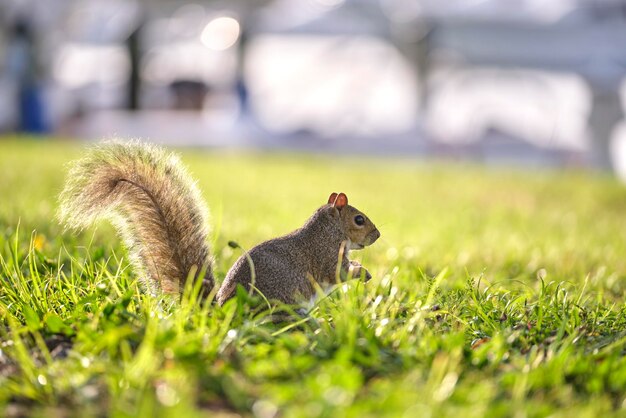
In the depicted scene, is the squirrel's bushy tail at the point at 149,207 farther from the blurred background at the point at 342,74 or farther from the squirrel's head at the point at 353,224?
the blurred background at the point at 342,74

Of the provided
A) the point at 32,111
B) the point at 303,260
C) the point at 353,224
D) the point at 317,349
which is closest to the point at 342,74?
the point at 32,111

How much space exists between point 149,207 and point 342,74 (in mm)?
18673

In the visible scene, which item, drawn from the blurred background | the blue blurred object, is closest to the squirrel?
the blurred background

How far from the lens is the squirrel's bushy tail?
113 inches

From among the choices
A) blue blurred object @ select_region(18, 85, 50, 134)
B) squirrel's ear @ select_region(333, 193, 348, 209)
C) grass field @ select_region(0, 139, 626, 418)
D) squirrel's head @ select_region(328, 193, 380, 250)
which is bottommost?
blue blurred object @ select_region(18, 85, 50, 134)

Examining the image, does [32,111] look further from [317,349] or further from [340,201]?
[317,349]

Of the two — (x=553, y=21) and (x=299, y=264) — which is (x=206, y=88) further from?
(x=299, y=264)

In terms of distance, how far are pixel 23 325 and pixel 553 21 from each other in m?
16.7

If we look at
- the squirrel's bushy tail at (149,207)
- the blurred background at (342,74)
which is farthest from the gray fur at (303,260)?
the blurred background at (342,74)

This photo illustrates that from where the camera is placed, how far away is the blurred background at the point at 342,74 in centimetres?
1816

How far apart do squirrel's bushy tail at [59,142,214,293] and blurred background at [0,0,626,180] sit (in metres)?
13.6

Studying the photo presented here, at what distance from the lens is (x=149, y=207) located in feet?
9.64

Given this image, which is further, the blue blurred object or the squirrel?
the blue blurred object

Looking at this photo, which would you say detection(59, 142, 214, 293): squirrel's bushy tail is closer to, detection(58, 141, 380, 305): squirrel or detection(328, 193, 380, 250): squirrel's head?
detection(58, 141, 380, 305): squirrel
